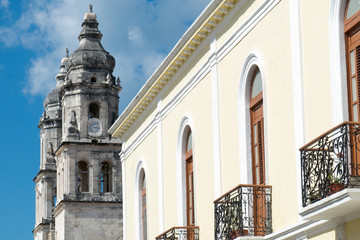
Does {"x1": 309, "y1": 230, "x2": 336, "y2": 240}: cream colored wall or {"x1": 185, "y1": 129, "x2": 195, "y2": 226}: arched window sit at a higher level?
{"x1": 185, "y1": 129, "x2": 195, "y2": 226}: arched window

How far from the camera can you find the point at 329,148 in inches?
513

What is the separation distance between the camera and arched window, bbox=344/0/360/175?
44.8 ft

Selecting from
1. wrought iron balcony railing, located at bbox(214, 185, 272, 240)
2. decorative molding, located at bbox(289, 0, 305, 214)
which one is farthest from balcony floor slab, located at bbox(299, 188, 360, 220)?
wrought iron balcony railing, located at bbox(214, 185, 272, 240)

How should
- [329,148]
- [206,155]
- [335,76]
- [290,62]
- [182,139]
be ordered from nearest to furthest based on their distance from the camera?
[329,148] < [335,76] < [290,62] < [206,155] < [182,139]

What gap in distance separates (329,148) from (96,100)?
135ft

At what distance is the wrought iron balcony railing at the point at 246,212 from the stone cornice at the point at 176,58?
12.1 ft

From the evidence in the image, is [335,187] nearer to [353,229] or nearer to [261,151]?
[353,229]

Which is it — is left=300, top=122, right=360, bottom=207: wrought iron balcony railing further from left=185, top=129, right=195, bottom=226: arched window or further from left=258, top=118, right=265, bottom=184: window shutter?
left=185, top=129, right=195, bottom=226: arched window

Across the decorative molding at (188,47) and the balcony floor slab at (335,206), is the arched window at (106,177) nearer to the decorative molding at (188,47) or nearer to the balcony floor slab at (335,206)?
the decorative molding at (188,47)

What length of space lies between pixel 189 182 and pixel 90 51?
109 ft

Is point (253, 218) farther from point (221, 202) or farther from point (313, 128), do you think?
point (313, 128)

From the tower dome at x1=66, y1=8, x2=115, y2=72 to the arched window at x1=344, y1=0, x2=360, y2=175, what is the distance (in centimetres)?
4042

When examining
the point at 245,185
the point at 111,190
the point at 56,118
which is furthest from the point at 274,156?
the point at 56,118

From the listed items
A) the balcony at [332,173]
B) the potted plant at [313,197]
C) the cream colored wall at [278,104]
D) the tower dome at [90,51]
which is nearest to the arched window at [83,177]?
the tower dome at [90,51]
